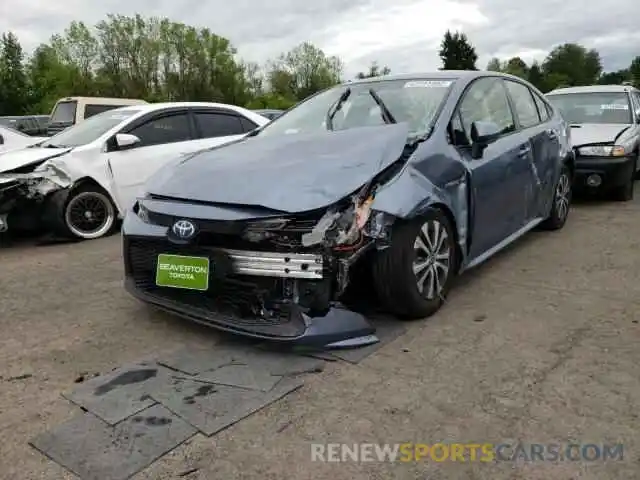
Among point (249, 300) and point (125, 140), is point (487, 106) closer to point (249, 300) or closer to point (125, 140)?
point (249, 300)

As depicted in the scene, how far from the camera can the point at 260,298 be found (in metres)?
3.25

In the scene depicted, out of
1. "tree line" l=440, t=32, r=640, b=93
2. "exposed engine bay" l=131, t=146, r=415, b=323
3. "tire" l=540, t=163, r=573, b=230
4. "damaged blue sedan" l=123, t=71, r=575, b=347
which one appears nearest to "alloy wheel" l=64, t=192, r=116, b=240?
"damaged blue sedan" l=123, t=71, r=575, b=347

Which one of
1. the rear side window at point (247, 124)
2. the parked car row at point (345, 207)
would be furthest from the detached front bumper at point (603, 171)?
the rear side window at point (247, 124)

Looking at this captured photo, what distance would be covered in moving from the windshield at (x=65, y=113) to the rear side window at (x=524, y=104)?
9788mm

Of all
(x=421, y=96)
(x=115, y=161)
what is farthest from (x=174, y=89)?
(x=421, y=96)

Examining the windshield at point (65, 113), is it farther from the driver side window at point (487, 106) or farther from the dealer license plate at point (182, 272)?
the dealer license plate at point (182, 272)

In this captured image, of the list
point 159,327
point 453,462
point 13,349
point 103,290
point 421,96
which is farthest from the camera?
point 103,290

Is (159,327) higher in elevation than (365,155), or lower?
lower

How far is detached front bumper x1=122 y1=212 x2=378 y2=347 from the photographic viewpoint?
3141 millimetres

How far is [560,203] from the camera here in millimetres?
5879

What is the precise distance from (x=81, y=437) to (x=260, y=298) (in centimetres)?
112

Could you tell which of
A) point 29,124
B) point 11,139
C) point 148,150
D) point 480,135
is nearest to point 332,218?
point 480,135

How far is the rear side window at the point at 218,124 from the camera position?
24.0 feet

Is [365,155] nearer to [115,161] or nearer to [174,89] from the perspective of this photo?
[115,161]
